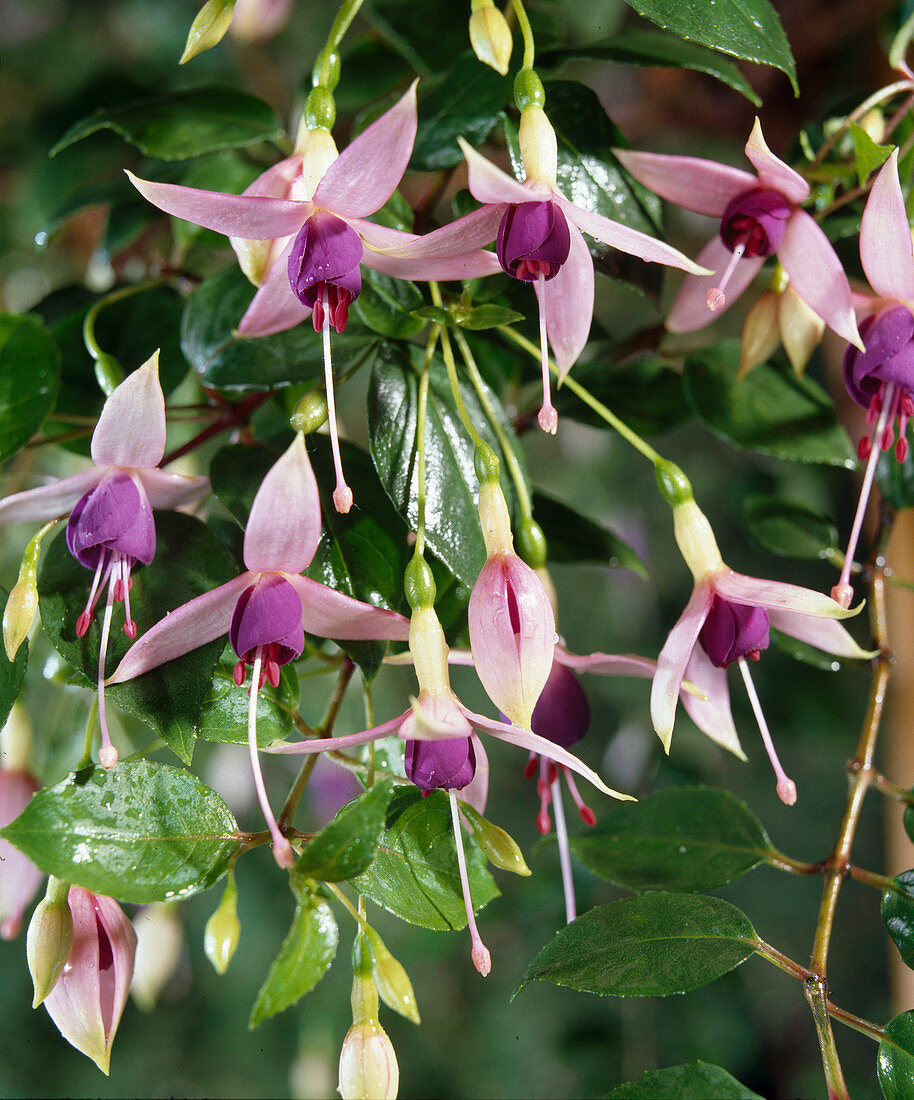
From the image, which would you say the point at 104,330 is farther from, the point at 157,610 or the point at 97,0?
the point at 97,0

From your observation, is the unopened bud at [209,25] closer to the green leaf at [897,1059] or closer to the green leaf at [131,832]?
the green leaf at [131,832]

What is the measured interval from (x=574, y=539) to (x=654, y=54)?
→ 301 millimetres

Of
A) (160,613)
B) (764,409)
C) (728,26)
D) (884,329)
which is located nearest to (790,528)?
(764,409)

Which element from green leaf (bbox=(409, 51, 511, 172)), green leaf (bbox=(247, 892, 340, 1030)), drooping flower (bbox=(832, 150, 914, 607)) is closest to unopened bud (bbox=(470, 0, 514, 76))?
green leaf (bbox=(409, 51, 511, 172))

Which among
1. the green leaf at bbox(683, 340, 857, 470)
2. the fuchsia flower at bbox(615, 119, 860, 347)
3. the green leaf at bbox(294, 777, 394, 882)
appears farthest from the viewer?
the green leaf at bbox(683, 340, 857, 470)

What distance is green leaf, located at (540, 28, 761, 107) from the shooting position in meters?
0.52

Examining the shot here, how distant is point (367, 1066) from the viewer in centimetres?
39

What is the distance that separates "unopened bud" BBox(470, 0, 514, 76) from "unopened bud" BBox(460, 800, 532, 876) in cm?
36

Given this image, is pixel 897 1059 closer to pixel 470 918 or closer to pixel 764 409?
pixel 470 918

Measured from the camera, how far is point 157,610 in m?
0.44

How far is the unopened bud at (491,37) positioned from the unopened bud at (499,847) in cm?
36

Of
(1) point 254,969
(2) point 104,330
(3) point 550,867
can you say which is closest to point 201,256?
(2) point 104,330

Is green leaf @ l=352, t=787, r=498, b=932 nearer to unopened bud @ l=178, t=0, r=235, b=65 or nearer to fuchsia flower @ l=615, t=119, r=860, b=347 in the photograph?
Result: fuchsia flower @ l=615, t=119, r=860, b=347

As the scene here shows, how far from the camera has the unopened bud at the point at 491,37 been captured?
43 cm
